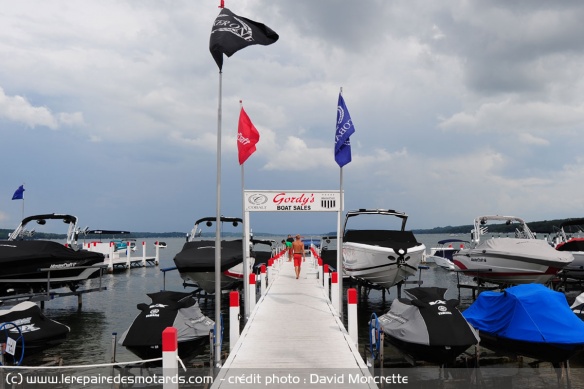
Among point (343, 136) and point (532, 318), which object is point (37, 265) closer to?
point (343, 136)

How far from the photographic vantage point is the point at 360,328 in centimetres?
1731

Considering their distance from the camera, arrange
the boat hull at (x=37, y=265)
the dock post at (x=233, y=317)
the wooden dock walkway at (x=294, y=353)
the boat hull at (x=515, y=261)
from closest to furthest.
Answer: the wooden dock walkway at (x=294, y=353)
the dock post at (x=233, y=317)
the boat hull at (x=37, y=265)
the boat hull at (x=515, y=261)

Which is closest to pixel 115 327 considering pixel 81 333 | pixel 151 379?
pixel 81 333

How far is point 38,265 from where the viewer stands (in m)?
17.3

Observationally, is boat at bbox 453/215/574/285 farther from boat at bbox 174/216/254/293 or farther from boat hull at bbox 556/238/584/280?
boat at bbox 174/216/254/293

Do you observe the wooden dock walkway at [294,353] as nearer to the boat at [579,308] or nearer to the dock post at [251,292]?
the dock post at [251,292]

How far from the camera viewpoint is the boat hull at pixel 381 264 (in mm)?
17641

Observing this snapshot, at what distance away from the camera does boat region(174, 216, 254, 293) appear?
721 inches

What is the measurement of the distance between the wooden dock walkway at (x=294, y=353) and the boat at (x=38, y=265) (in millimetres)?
9983

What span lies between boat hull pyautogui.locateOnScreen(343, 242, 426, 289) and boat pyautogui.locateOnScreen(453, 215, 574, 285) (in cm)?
484

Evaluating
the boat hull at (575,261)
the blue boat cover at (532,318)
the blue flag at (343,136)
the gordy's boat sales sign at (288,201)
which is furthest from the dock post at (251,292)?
the boat hull at (575,261)

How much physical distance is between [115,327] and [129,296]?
31.8ft

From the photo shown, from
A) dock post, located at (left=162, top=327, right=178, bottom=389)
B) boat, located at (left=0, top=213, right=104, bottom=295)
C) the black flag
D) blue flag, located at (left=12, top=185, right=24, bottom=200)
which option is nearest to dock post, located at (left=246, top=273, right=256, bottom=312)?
the black flag

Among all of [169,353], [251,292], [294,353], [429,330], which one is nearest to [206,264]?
[251,292]
